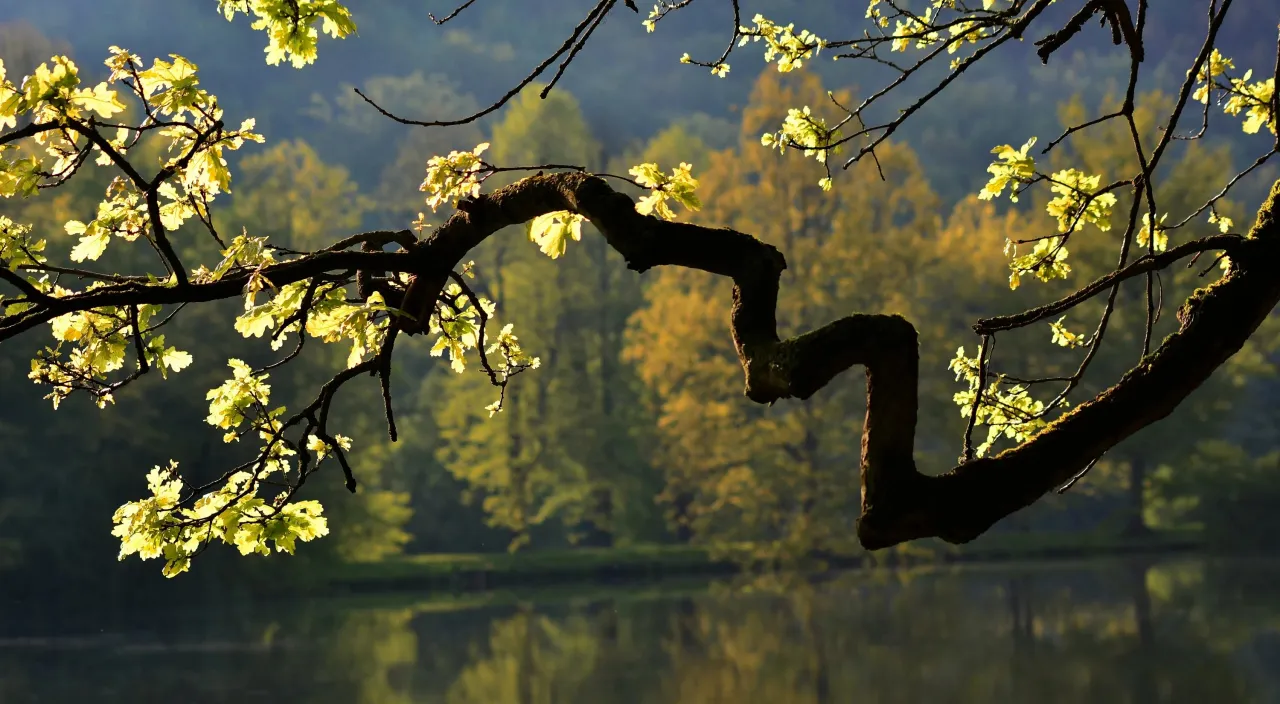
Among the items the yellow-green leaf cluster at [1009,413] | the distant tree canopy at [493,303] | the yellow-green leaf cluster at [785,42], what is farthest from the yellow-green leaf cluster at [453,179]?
the yellow-green leaf cluster at [1009,413]

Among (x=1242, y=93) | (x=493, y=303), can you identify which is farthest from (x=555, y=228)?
(x=1242, y=93)

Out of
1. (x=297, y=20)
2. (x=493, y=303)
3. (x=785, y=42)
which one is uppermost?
(x=785, y=42)

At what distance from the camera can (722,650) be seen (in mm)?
12797

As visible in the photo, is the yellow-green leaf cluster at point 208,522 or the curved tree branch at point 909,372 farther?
the yellow-green leaf cluster at point 208,522

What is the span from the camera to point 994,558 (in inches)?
913

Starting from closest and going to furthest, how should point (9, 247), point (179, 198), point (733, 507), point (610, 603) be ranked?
point (9, 247) → point (179, 198) → point (610, 603) → point (733, 507)

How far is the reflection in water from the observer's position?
10797 millimetres

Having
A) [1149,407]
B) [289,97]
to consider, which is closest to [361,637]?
[1149,407]

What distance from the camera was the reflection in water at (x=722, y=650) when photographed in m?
10.8

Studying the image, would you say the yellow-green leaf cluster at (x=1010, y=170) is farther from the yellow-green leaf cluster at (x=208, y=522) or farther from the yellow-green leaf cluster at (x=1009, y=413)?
the yellow-green leaf cluster at (x=208, y=522)

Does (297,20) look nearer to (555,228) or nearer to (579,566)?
(555,228)

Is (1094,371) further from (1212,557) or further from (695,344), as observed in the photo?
(695,344)

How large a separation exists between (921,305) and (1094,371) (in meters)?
3.72

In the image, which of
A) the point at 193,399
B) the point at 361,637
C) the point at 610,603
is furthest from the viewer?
the point at 193,399
